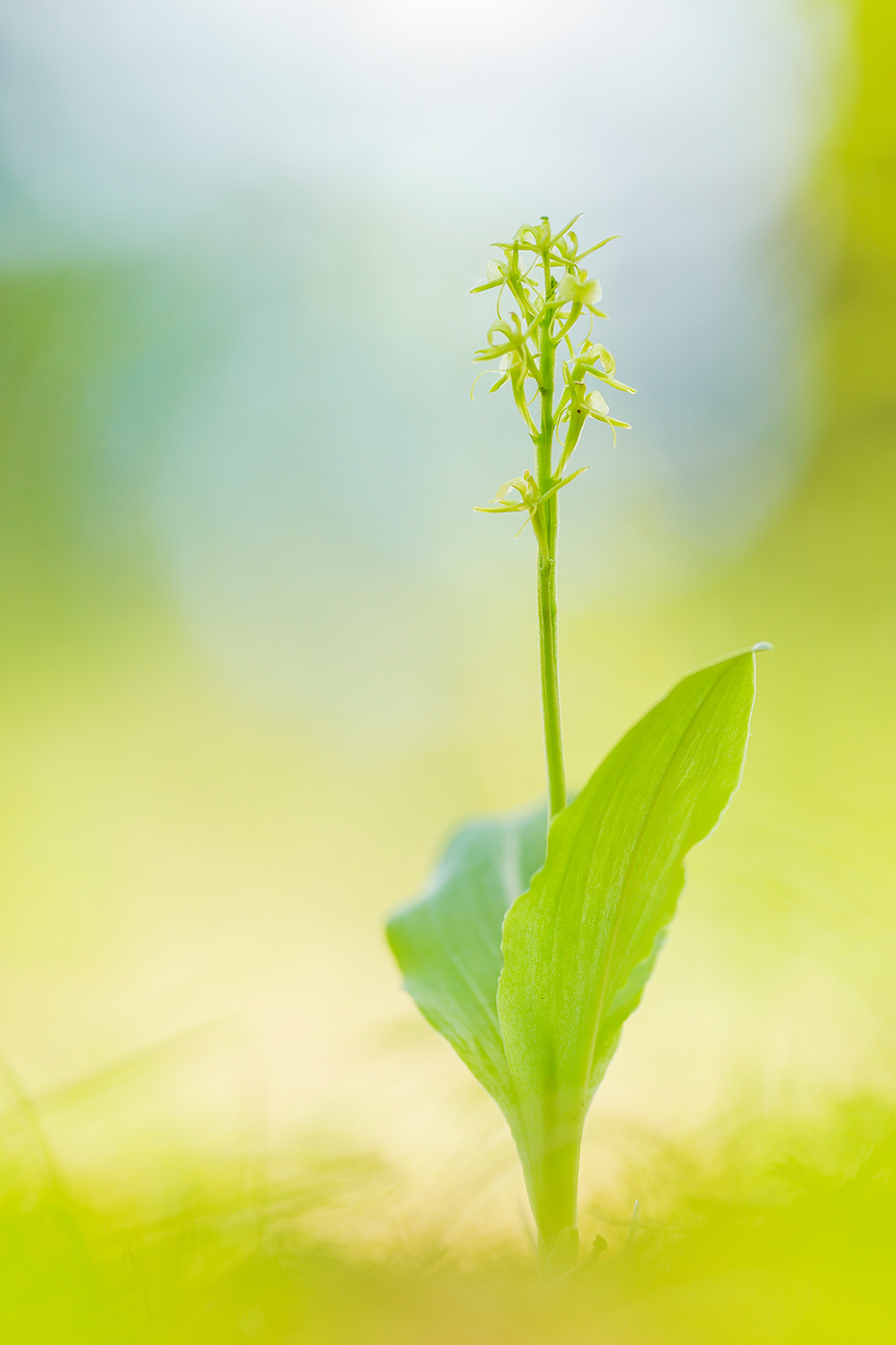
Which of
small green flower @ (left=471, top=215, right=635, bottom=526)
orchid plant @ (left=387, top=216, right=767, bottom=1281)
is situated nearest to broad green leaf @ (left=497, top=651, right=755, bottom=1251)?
orchid plant @ (left=387, top=216, right=767, bottom=1281)

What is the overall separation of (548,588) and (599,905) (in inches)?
7.1

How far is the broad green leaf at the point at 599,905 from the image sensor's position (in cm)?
40

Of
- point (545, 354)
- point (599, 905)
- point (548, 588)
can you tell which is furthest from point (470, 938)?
point (545, 354)

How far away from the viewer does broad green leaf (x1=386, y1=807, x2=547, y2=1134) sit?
486 millimetres

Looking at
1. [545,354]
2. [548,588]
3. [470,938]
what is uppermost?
[545,354]

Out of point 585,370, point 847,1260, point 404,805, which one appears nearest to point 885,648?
point 404,805

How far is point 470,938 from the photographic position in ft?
1.81

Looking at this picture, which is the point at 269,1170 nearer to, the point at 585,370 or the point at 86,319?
the point at 585,370

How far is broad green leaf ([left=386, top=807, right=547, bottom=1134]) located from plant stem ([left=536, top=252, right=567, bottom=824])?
0.14 meters

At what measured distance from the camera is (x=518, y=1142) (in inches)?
18.6

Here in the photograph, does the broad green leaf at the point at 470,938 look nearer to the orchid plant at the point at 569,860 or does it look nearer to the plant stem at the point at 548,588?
the orchid plant at the point at 569,860

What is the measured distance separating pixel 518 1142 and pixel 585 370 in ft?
1.52

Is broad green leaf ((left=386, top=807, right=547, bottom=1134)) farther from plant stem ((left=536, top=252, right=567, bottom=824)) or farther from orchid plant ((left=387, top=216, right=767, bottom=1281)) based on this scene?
plant stem ((left=536, top=252, right=567, bottom=824))

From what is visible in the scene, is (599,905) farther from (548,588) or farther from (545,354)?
(545,354)
